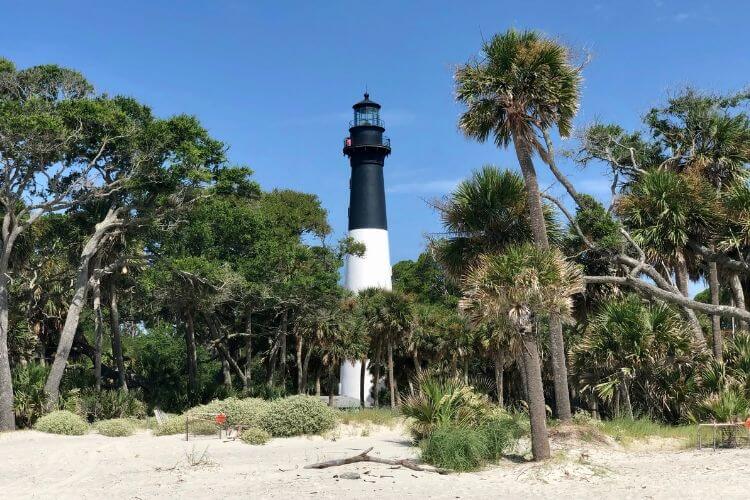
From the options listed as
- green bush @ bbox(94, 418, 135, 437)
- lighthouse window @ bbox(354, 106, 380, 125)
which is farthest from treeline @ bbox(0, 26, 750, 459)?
lighthouse window @ bbox(354, 106, 380, 125)

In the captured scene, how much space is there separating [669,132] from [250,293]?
1554 centimetres

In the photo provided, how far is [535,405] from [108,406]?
14801 millimetres

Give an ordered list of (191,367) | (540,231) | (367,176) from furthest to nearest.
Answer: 1. (367,176)
2. (191,367)
3. (540,231)

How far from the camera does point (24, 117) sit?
1855 centimetres

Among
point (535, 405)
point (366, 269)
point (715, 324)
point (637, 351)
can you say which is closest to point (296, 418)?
point (535, 405)

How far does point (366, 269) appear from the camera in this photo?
4028 centimetres

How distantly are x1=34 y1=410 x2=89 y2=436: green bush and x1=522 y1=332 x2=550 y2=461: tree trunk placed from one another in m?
12.2

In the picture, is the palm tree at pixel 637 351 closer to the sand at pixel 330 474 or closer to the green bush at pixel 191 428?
the sand at pixel 330 474

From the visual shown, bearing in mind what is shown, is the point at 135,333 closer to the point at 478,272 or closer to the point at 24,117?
the point at 24,117

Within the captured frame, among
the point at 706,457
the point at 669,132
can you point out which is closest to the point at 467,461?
the point at 706,457

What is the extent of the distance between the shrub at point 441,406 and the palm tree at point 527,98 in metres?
2.26

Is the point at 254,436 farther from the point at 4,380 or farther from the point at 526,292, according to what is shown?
the point at 526,292

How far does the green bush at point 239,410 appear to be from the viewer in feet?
60.0

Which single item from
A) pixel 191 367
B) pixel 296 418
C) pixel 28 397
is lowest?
pixel 296 418
